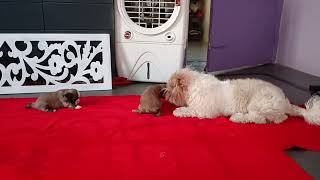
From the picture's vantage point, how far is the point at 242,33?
3.60 m

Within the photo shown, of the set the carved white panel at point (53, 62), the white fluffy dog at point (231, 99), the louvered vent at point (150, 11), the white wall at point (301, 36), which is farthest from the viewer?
the white wall at point (301, 36)

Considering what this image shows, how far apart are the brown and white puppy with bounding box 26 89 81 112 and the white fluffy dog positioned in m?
0.72

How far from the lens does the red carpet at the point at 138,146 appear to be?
144cm

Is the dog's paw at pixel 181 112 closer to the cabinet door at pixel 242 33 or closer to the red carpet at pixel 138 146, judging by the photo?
the red carpet at pixel 138 146

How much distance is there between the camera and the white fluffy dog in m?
2.00

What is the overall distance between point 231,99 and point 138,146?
78 cm

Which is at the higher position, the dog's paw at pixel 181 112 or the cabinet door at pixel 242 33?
the cabinet door at pixel 242 33

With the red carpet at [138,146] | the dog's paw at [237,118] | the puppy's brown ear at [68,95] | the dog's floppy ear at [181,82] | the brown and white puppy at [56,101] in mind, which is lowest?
the red carpet at [138,146]

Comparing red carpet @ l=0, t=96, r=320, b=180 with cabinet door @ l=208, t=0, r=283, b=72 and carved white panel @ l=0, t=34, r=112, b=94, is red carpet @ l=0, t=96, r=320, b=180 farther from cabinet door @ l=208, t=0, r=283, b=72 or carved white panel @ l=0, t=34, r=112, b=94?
cabinet door @ l=208, t=0, r=283, b=72

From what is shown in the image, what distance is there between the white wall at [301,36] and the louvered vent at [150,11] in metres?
1.65

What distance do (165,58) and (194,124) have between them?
3.52 ft

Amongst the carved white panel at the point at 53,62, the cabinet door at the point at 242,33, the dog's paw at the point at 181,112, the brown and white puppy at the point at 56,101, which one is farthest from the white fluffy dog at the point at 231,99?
the cabinet door at the point at 242,33

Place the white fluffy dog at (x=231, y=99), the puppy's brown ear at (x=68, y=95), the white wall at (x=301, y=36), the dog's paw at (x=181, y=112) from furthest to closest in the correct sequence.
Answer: the white wall at (x=301, y=36) < the puppy's brown ear at (x=68, y=95) < the dog's paw at (x=181, y=112) < the white fluffy dog at (x=231, y=99)

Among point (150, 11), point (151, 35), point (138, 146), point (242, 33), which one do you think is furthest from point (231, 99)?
point (242, 33)
